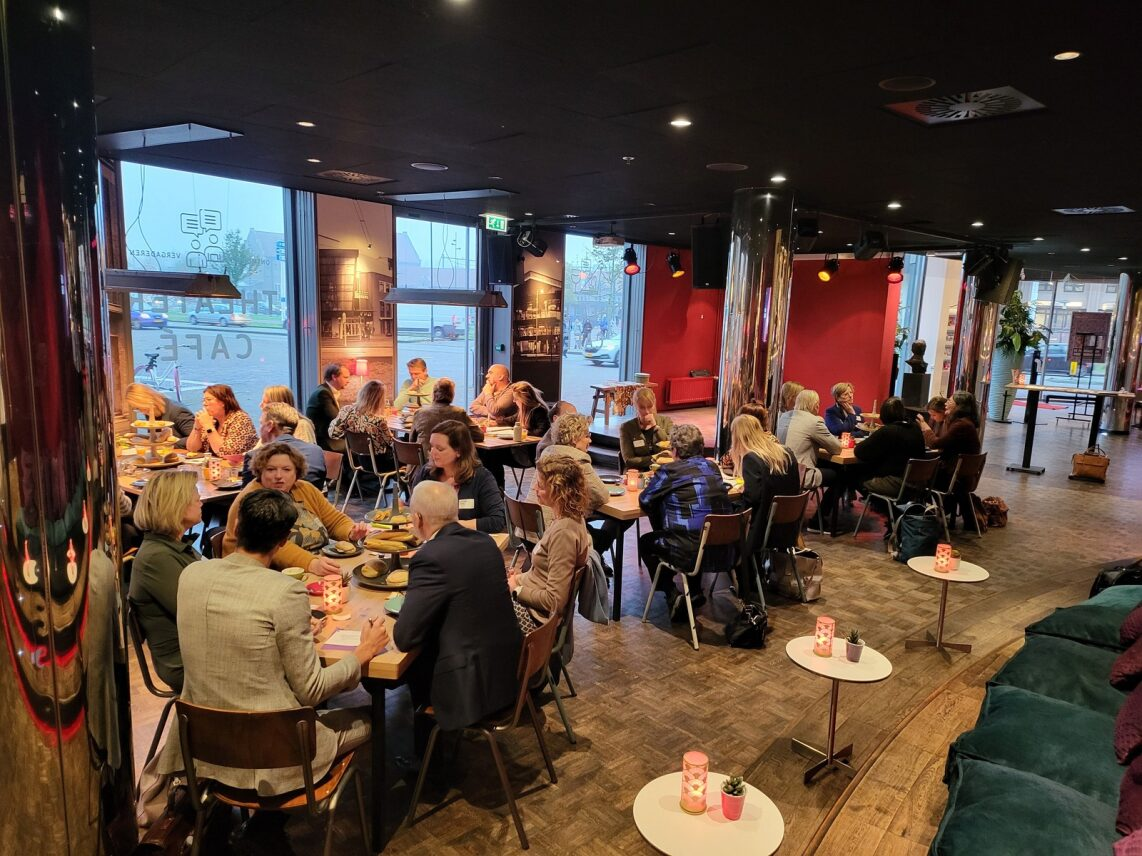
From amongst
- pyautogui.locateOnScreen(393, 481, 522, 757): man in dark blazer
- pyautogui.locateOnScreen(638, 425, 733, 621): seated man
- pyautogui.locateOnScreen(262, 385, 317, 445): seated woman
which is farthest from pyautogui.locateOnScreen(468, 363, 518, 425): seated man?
pyautogui.locateOnScreen(393, 481, 522, 757): man in dark blazer

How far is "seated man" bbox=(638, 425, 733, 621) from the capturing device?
15.9 ft

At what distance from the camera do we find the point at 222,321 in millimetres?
9039

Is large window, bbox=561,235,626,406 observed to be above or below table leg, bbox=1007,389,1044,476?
above

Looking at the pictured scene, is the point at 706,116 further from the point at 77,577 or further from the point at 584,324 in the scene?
the point at 584,324

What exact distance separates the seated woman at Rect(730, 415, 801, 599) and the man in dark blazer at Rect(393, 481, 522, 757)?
9.08 ft

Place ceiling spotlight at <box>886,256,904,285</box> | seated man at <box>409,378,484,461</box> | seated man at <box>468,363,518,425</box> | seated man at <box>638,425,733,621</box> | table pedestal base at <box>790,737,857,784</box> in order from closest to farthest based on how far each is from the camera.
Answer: table pedestal base at <box>790,737,857,784</box>
seated man at <box>638,425,733,621</box>
seated man at <box>409,378,484,461</box>
seated man at <box>468,363,518,425</box>
ceiling spotlight at <box>886,256,904,285</box>

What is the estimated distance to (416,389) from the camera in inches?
369

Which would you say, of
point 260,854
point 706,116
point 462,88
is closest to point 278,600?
point 260,854

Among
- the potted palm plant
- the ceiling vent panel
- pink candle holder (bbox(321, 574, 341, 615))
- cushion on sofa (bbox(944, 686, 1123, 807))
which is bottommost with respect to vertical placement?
cushion on sofa (bbox(944, 686, 1123, 807))

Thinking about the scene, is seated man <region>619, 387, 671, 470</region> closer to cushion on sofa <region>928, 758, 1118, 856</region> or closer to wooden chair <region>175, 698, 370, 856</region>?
cushion on sofa <region>928, 758, 1118, 856</region>

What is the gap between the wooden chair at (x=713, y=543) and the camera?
15.6ft

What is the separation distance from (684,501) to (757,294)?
3.24 metres

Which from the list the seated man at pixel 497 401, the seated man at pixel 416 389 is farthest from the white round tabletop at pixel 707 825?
the seated man at pixel 416 389

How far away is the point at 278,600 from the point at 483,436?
5.13m
